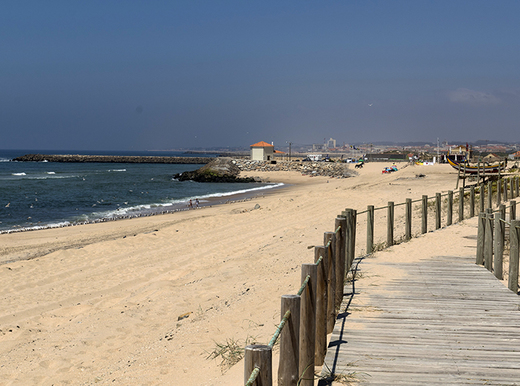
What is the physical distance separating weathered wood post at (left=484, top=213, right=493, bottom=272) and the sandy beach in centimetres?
181

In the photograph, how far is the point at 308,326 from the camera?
3.44 meters

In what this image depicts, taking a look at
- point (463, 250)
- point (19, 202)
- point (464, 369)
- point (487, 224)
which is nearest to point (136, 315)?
point (464, 369)

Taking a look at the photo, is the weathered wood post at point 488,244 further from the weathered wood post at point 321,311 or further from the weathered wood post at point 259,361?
the weathered wood post at point 259,361

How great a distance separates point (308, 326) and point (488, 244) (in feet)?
18.4

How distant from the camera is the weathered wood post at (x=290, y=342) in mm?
2782

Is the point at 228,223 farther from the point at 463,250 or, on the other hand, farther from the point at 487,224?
the point at 487,224

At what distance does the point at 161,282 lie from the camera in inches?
400

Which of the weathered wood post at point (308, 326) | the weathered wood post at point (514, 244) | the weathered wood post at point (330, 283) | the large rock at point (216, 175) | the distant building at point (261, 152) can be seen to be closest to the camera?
the weathered wood post at point (308, 326)

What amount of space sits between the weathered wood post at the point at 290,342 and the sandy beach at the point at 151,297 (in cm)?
152

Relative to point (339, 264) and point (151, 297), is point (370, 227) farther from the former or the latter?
point (151, 297)

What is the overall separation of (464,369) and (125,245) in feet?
39.3

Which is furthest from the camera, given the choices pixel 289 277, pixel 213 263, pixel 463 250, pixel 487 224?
pixel 213 263

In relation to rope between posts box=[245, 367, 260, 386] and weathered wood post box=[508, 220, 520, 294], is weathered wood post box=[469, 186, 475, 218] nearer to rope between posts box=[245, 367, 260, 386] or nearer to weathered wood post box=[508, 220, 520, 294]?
weathered wood post box=[508, 220, 520, 294]

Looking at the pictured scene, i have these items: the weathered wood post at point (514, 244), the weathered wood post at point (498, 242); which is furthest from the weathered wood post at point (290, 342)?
the weathered wood post at point (498, 242)
